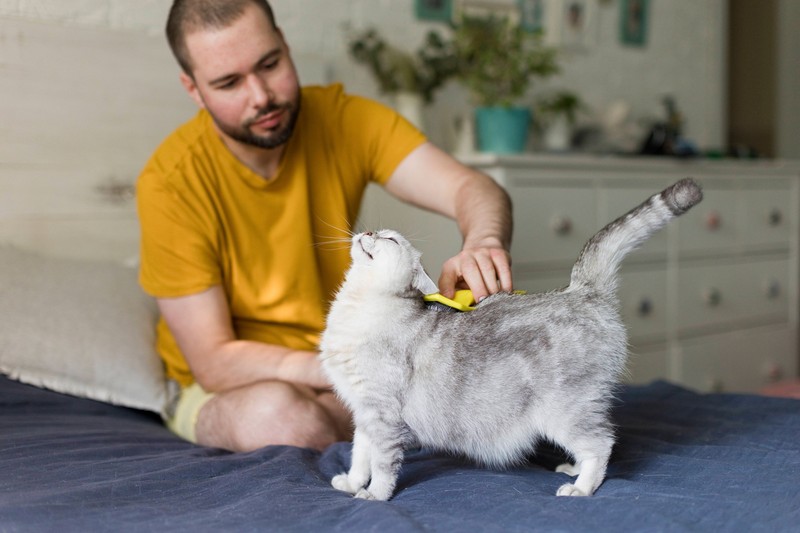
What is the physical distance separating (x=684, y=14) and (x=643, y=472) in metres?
3.24

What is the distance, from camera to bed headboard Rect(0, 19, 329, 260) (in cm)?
208

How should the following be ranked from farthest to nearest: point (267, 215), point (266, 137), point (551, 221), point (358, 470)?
point (551, 221), point (267, 215), point (266, 137), point (358, 470)

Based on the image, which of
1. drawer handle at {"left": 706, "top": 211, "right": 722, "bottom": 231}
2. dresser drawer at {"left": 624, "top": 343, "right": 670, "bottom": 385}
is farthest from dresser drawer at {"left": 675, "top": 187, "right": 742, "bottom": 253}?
dresser drawer at {"left": 624, "top": 343, "right": 670, "bottom": 385}

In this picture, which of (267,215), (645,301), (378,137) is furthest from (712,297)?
(267,215)

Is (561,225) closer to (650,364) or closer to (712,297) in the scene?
(650,364)

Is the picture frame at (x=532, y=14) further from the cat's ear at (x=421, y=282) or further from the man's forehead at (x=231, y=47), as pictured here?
the cat's ear at (x=421, y=282)

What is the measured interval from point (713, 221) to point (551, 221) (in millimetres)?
877

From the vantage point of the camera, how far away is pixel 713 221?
3.23 m

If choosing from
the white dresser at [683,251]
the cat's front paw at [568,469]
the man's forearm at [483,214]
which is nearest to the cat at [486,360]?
the cat's front paw at [568,469]

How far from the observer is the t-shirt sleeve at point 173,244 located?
1.67 meters

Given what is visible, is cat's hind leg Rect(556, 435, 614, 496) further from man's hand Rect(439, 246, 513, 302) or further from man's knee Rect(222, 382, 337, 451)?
man's knee Rect(222, 382, 337, 451)

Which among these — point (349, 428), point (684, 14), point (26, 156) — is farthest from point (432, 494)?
point (684, 14)

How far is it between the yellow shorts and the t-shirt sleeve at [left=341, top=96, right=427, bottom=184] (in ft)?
2.08

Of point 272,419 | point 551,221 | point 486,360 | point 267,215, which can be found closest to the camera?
point 486,360
